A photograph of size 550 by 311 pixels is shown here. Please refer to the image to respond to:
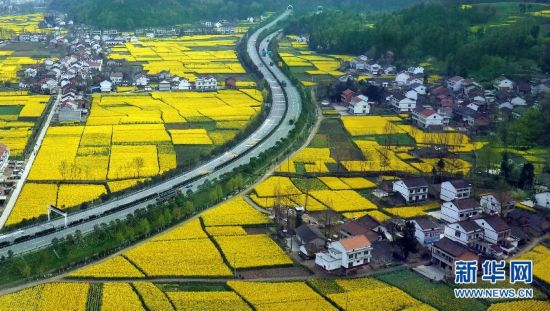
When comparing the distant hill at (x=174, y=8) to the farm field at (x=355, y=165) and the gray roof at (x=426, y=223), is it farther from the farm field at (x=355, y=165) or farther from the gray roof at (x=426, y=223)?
the gray roof at (x=426, y=223)

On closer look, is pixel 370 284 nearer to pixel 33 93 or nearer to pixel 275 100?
pixel 275 100

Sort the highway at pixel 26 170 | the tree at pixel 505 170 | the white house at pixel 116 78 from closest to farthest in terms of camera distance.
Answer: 1. the highway at pixel 26 170
2. the tree at pixel 505 170
3. the white house at pixel 116 78

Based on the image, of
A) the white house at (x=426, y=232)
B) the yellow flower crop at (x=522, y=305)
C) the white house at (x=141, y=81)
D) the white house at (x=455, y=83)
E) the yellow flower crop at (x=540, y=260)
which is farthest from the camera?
the white house at (x=141, y=81)

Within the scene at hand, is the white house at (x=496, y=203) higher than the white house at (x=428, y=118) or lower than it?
lower

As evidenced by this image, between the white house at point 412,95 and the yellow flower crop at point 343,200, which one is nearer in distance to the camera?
the yellow flower crop at point 343,200

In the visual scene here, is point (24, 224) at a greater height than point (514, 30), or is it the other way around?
point (514, 30)

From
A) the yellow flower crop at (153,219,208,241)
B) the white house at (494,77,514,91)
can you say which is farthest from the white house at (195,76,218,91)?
the yellow flower crop at (153,219,208,241)

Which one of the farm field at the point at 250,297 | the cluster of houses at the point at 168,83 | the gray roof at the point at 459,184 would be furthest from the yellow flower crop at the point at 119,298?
the cluster of houses at the point at 168,83

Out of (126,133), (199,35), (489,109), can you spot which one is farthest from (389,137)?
(199,35)
